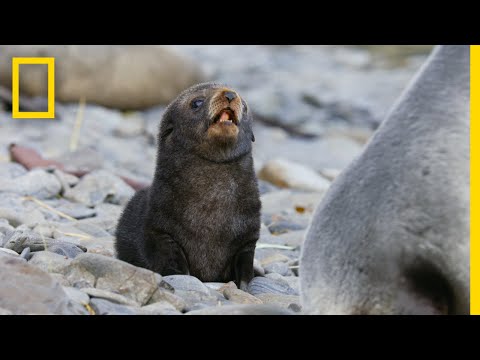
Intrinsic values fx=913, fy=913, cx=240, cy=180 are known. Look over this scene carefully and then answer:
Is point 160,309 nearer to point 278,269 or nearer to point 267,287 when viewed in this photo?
point 267,287

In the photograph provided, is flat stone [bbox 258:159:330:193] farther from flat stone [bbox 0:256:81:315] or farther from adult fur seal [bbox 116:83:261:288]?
flat stone [bbox 0:256:81:315]

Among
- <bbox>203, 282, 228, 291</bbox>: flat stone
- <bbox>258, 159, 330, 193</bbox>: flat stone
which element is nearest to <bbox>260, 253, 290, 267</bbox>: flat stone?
<bbox>203, 282, 228, 291</bbox>: flat stone

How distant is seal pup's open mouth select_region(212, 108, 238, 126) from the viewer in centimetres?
621

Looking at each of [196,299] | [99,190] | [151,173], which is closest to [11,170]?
[99,190]

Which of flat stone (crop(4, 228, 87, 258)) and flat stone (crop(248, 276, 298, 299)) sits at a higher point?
flat stone (crop(4, 228, 87, 258))

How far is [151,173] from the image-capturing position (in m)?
11.1

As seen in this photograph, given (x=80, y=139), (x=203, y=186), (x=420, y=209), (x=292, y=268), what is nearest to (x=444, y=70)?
(x=420, y=209)

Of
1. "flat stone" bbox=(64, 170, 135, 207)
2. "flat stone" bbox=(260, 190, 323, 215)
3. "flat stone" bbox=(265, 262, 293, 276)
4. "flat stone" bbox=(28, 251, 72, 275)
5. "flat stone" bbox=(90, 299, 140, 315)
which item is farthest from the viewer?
"flat stone" bbox=(260, 190, 323, 215)

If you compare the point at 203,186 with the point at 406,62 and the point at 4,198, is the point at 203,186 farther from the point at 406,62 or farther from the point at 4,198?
the point at 406,62

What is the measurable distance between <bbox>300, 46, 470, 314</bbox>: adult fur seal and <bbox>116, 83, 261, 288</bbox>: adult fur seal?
1783 mm

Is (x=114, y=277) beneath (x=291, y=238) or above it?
above

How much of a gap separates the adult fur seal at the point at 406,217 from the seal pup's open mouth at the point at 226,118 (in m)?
1.88

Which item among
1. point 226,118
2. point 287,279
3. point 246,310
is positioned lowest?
point 287,279

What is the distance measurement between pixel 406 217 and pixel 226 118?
2.40m
